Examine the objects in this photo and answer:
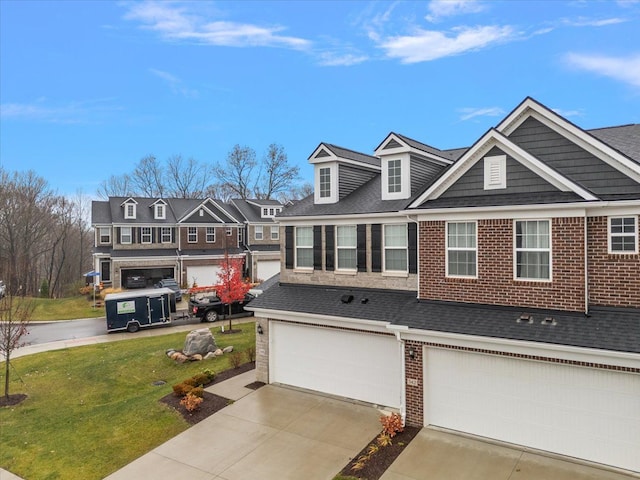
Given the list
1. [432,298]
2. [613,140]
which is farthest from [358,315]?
[613,140]

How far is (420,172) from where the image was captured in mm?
14383

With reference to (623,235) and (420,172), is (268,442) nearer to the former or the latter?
(420,172)

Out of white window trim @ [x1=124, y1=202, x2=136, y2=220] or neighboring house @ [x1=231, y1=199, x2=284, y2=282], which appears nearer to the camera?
white window trim @ [x1=124, y1=202, x2=136, y2=220]

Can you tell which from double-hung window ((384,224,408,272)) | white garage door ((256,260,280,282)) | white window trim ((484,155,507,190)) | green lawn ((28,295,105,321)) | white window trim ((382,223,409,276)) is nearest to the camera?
white window trim ((484,155,507,190))

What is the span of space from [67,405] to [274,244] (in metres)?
31.1

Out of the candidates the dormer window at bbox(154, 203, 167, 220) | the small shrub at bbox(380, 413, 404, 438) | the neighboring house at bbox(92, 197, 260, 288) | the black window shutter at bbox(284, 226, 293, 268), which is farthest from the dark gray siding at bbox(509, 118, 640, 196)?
the dormer window at bbox(154, 203, 167, 220)

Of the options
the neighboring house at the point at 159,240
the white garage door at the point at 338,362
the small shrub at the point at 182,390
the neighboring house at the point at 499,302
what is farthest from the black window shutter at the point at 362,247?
the neighboring house at the point at 159,240

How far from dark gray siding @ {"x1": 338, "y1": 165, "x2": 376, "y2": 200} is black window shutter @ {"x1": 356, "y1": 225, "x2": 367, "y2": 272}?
2.14m

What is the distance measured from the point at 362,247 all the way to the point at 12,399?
1337 centimetres

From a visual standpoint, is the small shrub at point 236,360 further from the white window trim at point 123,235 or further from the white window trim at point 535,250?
the white window trim at point 123,235

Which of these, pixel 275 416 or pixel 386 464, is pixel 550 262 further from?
pixel 275 416

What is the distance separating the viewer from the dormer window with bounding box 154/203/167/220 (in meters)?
39.3

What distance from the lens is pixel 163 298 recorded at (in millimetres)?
25094

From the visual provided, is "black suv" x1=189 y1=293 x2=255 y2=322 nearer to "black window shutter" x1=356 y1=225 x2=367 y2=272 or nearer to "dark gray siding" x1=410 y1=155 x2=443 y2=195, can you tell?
"black window shutter" x1=356 y1=225 x2=367 y2=272
